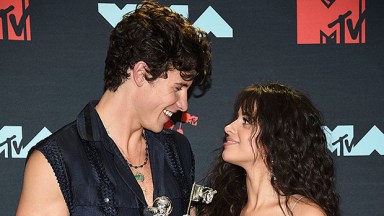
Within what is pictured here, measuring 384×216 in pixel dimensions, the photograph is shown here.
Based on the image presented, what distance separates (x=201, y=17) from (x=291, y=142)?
0.71 meters

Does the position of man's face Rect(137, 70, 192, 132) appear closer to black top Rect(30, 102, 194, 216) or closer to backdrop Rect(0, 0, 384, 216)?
black top Rect(30, 102, 194, 216)

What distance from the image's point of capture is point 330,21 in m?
2.26

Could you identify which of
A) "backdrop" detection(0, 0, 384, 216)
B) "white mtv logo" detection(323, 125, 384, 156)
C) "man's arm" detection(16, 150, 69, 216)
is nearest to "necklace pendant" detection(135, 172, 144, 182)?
"man's arm" detection(16, 150, 69, 216)

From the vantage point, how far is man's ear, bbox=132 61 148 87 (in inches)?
63.1

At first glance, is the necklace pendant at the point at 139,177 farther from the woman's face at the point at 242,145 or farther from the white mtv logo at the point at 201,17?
the white mtv logo at the point at 201,17

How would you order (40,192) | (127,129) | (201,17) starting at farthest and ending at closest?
(201,17) < (127,129) < (40,192)

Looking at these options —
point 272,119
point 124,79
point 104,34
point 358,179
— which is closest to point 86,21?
point 104,34

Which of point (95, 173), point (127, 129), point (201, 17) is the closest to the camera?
point (95, 173)

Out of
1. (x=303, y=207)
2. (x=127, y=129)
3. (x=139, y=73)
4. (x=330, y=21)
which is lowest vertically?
(x=303, y=207)

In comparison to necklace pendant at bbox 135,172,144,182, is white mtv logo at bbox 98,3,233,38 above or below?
above

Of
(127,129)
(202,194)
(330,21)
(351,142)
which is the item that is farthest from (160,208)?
(330,21)

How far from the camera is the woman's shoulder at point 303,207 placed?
63.7 inches

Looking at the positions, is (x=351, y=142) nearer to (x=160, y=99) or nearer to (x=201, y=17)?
(x=201, y=17)

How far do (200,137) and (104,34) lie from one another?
569 mm
